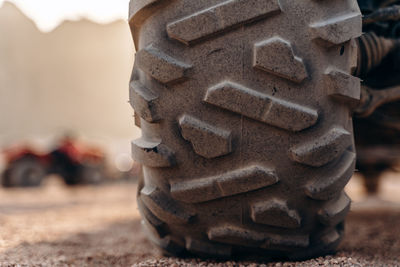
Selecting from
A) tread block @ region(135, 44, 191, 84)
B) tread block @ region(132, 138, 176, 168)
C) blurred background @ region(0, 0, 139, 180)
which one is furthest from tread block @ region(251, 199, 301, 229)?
blurred background @ region(0, 0, 139, 180)

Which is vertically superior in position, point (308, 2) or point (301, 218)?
point (308, 2)

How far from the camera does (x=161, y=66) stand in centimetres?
99

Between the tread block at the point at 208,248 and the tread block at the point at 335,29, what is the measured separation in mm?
588

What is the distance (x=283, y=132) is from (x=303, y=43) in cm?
21

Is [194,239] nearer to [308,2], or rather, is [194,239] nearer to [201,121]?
[201,121]

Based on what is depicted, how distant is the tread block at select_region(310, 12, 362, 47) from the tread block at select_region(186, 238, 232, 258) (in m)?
0.59

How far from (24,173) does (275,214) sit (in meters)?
6.22

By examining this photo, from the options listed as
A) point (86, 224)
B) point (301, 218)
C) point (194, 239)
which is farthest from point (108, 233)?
point (301, 218)

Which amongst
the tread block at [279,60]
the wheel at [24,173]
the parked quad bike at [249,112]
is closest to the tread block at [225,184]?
the parked quad bike at [249,112]

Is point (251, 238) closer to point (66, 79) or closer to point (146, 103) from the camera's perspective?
point (146, 103)

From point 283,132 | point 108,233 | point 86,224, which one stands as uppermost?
point 283,132

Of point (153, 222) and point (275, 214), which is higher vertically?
point (275, 214)

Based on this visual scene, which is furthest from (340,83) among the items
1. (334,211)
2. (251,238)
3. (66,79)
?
(66,79)

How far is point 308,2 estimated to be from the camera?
37.8 inches
